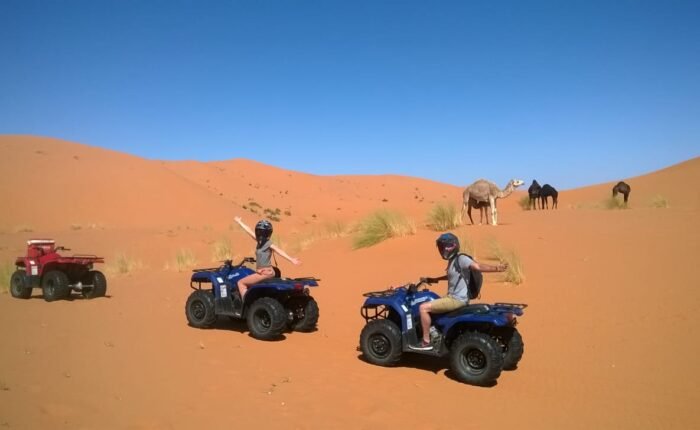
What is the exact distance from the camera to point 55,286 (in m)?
12.0

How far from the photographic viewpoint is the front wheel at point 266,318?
8.06m

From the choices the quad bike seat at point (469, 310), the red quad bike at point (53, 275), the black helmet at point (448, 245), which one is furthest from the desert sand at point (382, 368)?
the black helmet at point (448, 245)

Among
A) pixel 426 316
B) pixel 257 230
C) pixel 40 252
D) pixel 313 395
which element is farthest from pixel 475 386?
pixel 40 252

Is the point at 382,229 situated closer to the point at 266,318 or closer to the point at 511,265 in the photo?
the point at 511,265

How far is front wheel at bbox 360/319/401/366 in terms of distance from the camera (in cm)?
680

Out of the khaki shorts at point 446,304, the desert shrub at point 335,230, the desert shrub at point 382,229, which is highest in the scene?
the desert shrub at point 335,230

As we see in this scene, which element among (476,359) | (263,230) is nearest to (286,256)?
(263,230)

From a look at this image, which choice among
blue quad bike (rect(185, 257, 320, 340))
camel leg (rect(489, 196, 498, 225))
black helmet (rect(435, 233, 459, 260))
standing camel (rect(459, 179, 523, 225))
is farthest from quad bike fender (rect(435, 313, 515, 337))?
standing camel (rect(459, 179, 523, 225))

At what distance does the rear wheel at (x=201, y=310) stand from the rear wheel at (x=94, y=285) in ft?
14.7

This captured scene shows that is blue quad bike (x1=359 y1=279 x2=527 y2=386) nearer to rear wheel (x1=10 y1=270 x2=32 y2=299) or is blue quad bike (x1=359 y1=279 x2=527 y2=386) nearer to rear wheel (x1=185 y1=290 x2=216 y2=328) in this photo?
rear wheel (x1=185 y1=290 x2=216 y2=328)

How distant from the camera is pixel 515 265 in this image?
10.6 m

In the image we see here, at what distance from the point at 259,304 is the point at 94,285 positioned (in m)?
6.28

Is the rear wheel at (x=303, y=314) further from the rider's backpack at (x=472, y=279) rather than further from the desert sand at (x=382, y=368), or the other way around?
the rider's backpack at (x=472, y=279)

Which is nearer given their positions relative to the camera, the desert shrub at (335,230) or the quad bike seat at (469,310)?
the quad bike seat at (469,310)
